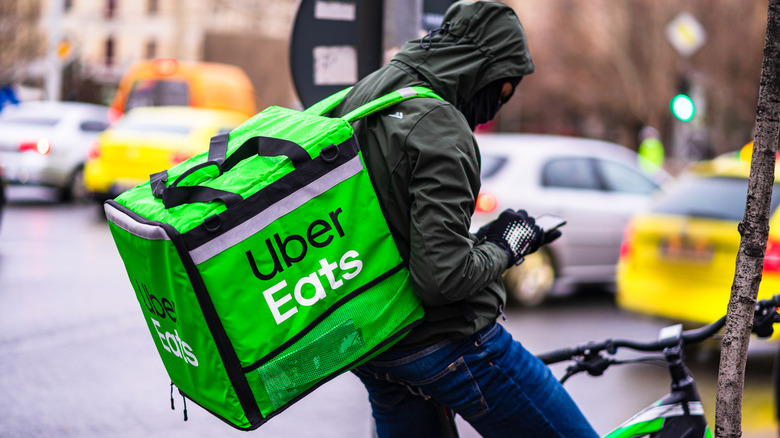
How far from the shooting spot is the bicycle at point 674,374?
2.46 metres

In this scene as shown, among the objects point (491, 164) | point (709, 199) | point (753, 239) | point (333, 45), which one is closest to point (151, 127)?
point (491, 164)

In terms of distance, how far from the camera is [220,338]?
1914 millimetres

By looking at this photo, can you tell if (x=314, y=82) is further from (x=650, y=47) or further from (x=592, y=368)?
(x=650, y=47)

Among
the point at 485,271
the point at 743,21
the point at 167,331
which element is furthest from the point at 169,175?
the point at 743,21

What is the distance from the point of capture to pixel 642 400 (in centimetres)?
557

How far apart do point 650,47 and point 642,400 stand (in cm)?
2916

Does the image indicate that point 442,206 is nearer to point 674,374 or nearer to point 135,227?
point 135,227

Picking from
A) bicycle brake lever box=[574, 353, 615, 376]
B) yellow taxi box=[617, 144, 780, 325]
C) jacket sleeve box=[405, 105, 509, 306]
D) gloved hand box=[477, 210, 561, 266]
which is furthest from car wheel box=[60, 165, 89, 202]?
jacket sleeve box=[405, 105, 509, 306]

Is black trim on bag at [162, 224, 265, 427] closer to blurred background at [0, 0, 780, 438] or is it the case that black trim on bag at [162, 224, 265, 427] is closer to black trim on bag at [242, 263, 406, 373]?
black trim on bag at [242, 263, 406, 373]

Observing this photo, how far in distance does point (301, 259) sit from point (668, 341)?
3.88ft

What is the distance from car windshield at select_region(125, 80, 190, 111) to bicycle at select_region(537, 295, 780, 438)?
1734 centimetres

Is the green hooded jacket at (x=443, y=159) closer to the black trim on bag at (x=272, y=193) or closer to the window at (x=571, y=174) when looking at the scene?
the black trim on bag at (x=272, y=193)

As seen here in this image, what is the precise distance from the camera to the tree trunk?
182cm

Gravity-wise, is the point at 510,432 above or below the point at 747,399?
above
